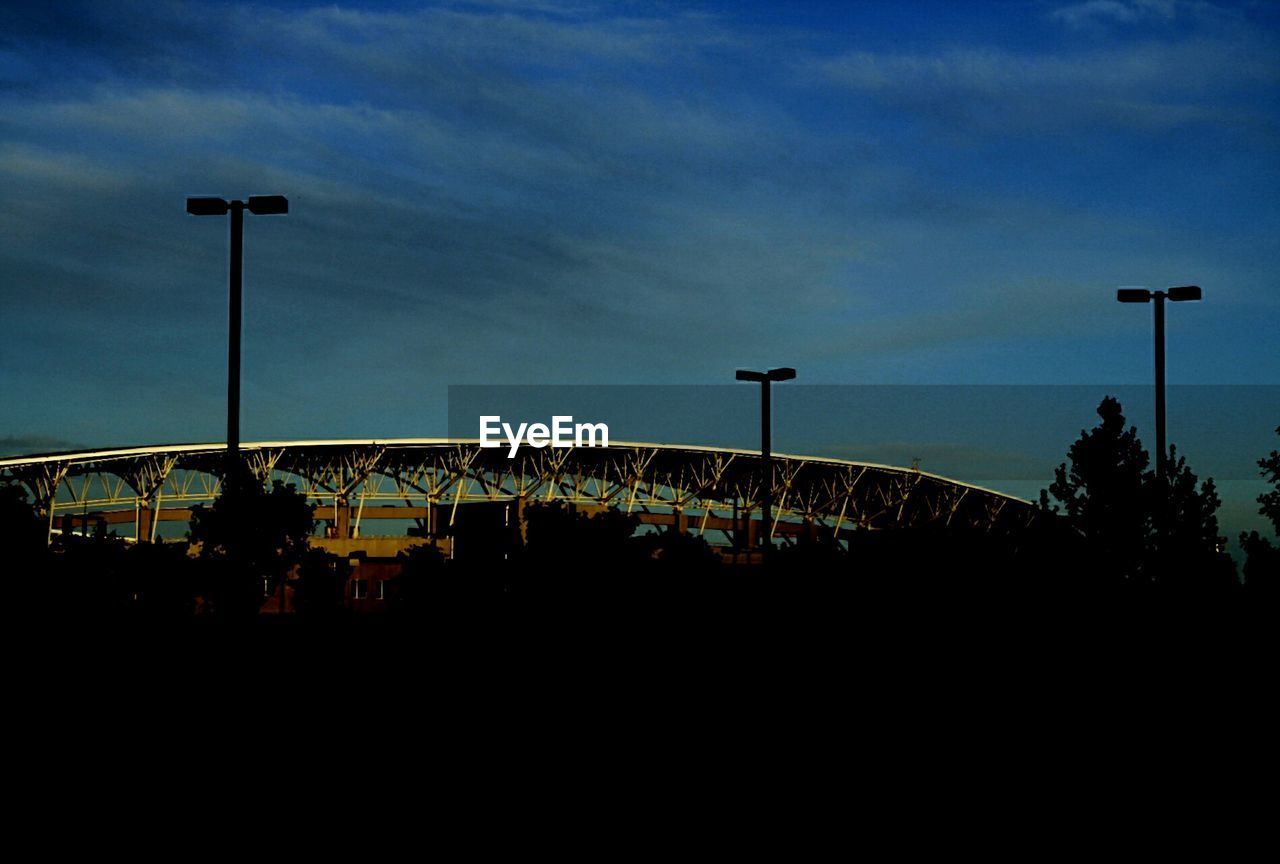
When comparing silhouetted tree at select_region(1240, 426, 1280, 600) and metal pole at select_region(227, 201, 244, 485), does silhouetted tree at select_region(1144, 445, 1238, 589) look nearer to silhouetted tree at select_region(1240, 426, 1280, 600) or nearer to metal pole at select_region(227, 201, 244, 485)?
silhouetted tree at select_region(1240, 426, 1280, 600)

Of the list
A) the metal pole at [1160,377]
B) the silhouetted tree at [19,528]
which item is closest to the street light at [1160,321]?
the metal pole at [1160,377]

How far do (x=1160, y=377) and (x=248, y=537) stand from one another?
20.0 metres

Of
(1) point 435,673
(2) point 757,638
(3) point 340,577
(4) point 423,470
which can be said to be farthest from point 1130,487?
(4) point 423,470

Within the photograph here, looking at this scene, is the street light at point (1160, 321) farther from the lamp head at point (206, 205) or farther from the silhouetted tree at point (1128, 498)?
the lamp head at point (206, 205)

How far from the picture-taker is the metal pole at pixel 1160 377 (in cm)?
2997

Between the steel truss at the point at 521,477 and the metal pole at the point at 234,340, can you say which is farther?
the steel truss at the point at 521,477

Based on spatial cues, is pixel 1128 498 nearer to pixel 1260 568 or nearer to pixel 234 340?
pixel 1260 568

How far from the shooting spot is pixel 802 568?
22.2 m

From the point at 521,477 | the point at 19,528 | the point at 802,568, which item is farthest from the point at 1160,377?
the point at 521,477

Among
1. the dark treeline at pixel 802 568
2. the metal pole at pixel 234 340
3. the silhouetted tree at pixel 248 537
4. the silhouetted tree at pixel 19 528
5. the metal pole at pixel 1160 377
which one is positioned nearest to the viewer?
the dark treeline at pixel 802 568

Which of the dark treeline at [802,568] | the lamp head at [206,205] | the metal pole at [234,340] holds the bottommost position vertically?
the dark treeline at [802,568]

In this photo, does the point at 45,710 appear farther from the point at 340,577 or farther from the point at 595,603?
the point at 340,577

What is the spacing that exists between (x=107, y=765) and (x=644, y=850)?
7692mm

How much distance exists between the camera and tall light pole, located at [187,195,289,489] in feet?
76.8
